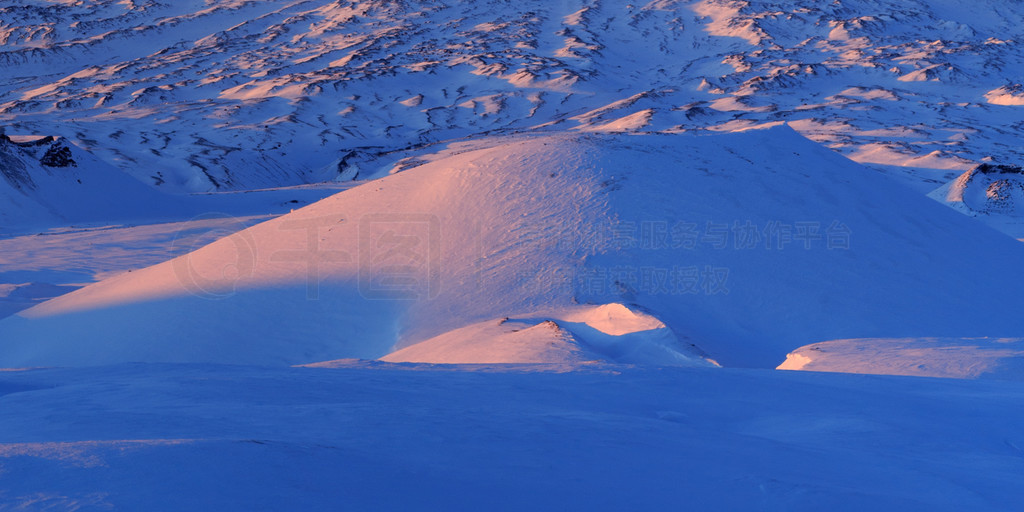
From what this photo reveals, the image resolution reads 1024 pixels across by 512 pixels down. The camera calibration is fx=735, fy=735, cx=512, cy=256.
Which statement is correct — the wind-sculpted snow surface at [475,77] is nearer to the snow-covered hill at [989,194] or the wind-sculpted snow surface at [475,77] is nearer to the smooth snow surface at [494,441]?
the snow-covered hill at [989,194]

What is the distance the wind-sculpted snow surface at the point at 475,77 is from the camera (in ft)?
71.5

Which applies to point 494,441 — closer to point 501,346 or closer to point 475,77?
point 501,346

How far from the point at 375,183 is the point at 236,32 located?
40275mm

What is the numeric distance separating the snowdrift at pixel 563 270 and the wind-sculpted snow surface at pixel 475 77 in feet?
34.7

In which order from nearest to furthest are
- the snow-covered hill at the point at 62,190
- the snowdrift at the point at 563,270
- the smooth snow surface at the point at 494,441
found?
the smooth snow surface at the point at 494,441 < the snowdrift at the point at 563,270 < the snow-covered hill at the point at 62,190

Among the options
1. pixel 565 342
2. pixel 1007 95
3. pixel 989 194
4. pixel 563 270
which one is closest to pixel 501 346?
pixel 565 342

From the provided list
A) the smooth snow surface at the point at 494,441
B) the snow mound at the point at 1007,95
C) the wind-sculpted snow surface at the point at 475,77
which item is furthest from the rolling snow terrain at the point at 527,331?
the snow mound at the point at 1007,95

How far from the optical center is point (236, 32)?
43.1m

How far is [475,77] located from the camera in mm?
32375

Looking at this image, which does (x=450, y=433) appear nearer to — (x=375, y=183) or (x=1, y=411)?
(x=1, y=411)

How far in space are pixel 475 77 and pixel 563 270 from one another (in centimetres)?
2780

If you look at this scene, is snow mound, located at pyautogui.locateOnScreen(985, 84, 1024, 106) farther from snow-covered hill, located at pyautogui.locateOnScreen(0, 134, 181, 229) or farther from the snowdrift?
snow-covered hill, located at pyautogui.locateOnScreen(0, 134, 181, 229)

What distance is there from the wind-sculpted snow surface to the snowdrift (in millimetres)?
10574

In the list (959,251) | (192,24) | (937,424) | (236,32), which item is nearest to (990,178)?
(959,251)
